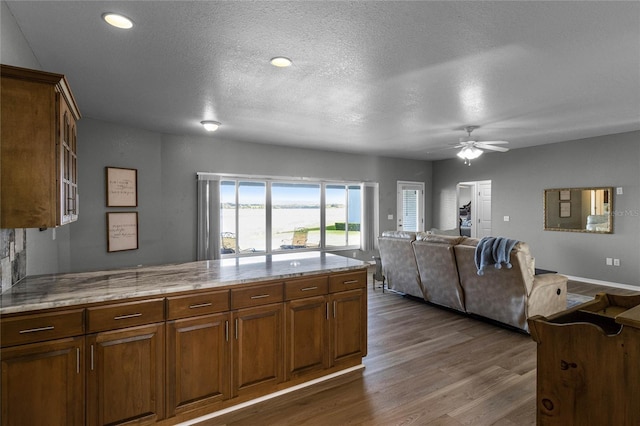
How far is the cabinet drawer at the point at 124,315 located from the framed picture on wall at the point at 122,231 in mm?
3160

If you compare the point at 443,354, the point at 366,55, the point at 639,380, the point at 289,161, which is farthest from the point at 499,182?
the point at 639,380

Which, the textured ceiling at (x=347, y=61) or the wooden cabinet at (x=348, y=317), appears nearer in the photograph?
the textured ceiling at (x=347, y=61)

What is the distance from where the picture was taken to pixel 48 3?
6.31 feet

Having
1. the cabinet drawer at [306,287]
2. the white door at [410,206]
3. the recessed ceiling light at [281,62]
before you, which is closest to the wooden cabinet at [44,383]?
the cabinet drawer at [306,287]

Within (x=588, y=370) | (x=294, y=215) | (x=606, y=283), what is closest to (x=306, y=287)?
(x=588, y=370)

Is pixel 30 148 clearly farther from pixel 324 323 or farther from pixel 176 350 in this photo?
pixel 324 323

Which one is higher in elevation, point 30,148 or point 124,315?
point 30,148

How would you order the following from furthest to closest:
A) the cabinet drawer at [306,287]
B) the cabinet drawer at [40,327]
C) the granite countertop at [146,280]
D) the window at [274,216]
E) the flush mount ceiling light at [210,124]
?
the window at [274,216], the flush mount ceiling light at [210,124], the cabinet drawer at [306,287], the granite countertop at [146,280], the cabinet drawer at [40,327]

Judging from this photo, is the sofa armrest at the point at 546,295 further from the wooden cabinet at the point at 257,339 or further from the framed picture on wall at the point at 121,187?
the framed picture on wall at the point at 121,187

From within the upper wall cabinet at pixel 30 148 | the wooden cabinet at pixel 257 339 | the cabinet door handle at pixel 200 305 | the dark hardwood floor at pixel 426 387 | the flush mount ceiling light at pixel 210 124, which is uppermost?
the flush mount ceiling light at pixel 210 124

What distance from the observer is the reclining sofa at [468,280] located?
3465 mm

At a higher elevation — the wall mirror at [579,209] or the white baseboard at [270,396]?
the wall mirror at [579,209]

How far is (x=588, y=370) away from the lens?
1.32 meters

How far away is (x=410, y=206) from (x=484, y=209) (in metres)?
1.73
